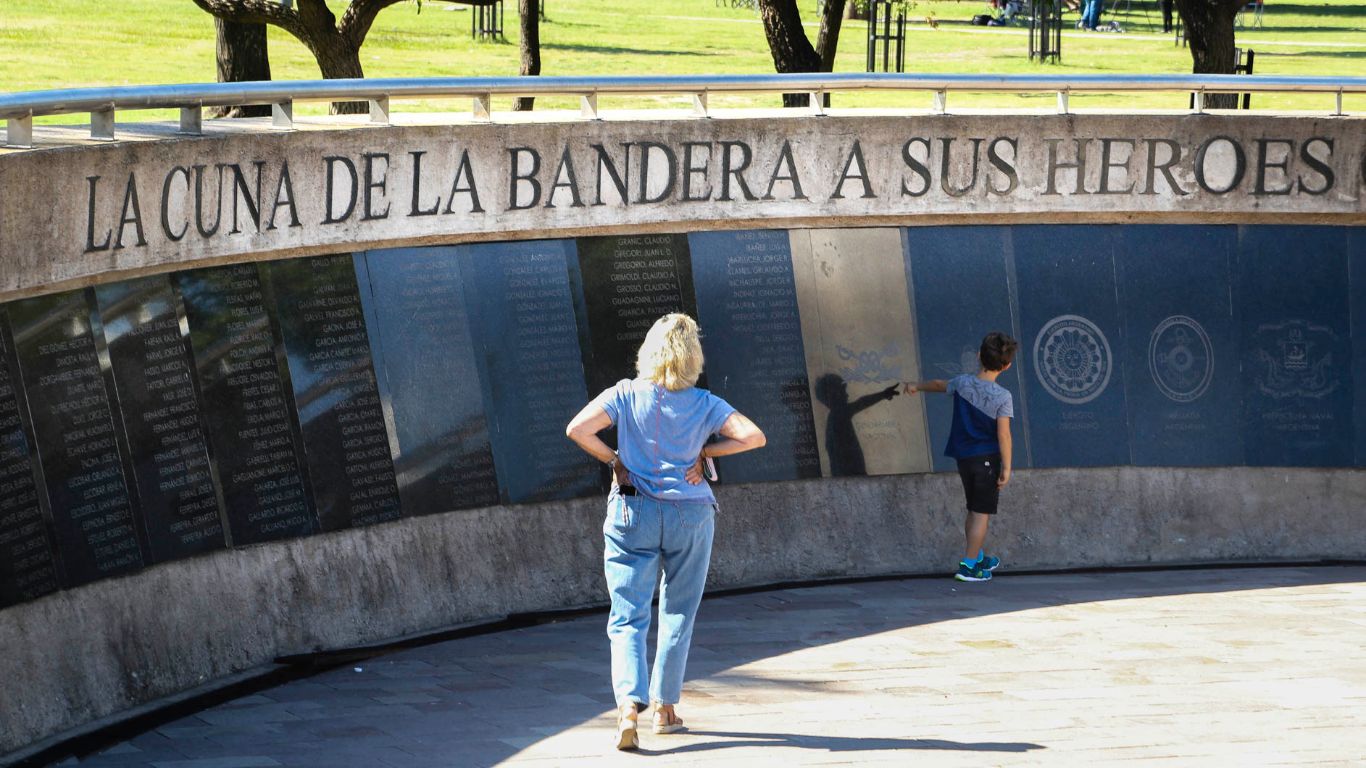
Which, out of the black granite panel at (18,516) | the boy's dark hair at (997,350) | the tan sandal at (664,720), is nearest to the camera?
the tan sandal at (664,720)

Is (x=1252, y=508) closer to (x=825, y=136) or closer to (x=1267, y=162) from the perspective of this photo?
(x=1267, y=162)

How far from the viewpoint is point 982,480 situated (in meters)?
10.9

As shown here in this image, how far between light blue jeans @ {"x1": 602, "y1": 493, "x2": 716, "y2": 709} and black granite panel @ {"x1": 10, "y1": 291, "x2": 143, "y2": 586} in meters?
2.46

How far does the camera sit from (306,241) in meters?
9.55

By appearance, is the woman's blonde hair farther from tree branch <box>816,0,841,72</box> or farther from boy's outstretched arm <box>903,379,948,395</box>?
tree branch <box>816,0,841,72</box>

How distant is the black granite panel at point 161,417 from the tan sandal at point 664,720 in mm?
2605

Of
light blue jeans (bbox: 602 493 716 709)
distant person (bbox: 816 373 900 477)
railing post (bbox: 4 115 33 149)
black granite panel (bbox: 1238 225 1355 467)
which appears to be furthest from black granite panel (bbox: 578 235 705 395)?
black granite panel (bbox: 1238 225 1355 467)

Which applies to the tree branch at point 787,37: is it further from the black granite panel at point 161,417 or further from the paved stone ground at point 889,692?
the black granite panel at point 161,417

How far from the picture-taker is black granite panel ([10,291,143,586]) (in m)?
8.06

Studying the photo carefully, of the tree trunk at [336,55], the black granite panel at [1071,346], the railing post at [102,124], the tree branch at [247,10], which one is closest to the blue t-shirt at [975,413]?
the black granite panel at [1071,346]

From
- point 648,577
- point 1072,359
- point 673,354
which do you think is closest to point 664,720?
point 648,577

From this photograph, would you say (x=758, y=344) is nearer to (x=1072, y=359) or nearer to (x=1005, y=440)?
(x=1005, y=440)

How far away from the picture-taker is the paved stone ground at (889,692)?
293 inches

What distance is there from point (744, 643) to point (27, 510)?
143 inches
